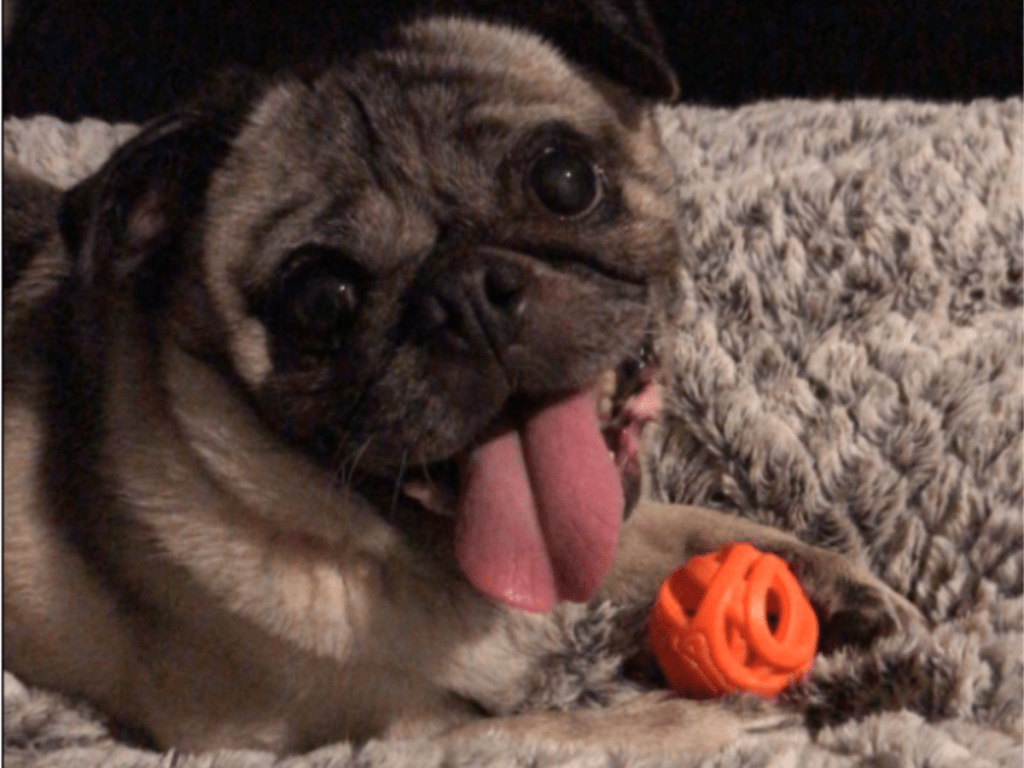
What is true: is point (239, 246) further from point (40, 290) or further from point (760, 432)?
point (760, 432)

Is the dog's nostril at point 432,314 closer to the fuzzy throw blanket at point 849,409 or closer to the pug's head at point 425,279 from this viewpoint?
the pug's head at point 425,279

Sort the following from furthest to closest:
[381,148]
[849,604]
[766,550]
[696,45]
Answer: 1. [696,45]
2. [766,550]
3. [849,604]
4. [381,148]

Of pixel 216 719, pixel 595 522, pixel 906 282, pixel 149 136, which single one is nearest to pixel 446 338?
pixel 595 522

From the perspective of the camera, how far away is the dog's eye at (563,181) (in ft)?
4.17

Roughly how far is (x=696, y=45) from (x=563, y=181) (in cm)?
158

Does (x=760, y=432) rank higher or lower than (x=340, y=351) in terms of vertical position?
lower

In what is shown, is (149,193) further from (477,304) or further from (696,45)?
(696,45)

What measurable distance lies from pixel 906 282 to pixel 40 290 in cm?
144

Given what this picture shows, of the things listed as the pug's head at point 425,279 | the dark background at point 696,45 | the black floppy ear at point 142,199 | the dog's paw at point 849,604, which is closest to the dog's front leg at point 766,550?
the dog's paw at point 849,604

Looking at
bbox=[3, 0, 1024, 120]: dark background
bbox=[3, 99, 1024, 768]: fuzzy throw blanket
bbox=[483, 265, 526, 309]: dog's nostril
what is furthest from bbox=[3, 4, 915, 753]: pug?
bbox=[3, 0, 1024, 120]: dark background

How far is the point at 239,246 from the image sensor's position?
51.2 inches

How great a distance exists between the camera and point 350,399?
47.8 inches

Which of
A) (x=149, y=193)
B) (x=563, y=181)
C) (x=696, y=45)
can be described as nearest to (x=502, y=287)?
(x=563, y=181)

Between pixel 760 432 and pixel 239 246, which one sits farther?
pixel 760 432
